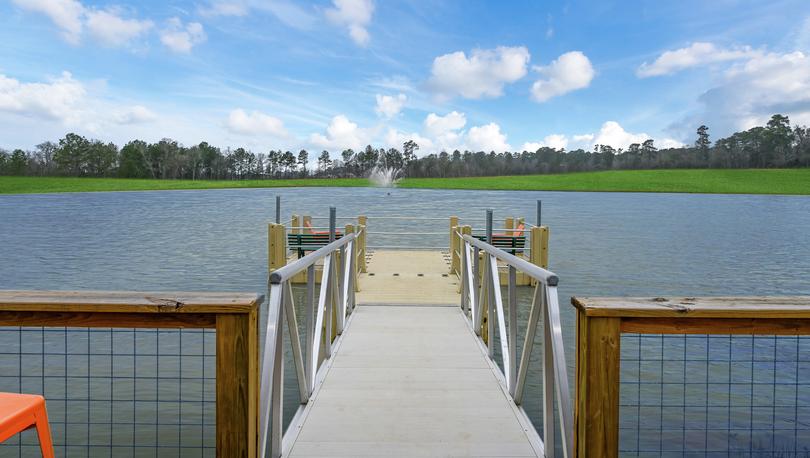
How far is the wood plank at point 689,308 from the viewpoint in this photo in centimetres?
251

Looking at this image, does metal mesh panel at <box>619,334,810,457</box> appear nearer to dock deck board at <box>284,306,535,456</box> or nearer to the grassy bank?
dock deck board at <box>284,306,535,456</box>

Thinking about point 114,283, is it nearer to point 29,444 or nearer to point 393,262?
point 393,262

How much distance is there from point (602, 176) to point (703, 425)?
118m

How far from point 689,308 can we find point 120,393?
637 centimetres

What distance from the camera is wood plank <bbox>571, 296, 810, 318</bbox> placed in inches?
98.8

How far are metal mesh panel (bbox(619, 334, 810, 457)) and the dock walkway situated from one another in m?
1.14

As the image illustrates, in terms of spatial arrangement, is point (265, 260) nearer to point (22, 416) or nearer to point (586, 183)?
point (22, 416)

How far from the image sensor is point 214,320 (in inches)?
100

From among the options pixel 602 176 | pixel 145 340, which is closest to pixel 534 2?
pixel 145 340

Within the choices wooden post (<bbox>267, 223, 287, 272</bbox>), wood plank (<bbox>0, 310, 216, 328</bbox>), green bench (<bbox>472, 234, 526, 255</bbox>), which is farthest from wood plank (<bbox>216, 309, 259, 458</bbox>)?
green bench (<bbox>472, 234, 526, 255</bbox>)

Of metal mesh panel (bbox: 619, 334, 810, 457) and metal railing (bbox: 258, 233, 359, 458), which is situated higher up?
metal railing (bbox: 258, 233, 359, 458)

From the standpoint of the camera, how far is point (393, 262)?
1357 centimetres

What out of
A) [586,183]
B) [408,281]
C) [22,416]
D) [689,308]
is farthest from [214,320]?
[586,183]

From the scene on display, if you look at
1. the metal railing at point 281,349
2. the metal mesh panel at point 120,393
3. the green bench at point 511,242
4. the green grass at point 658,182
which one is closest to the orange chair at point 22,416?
the metal railing at point 281,349
